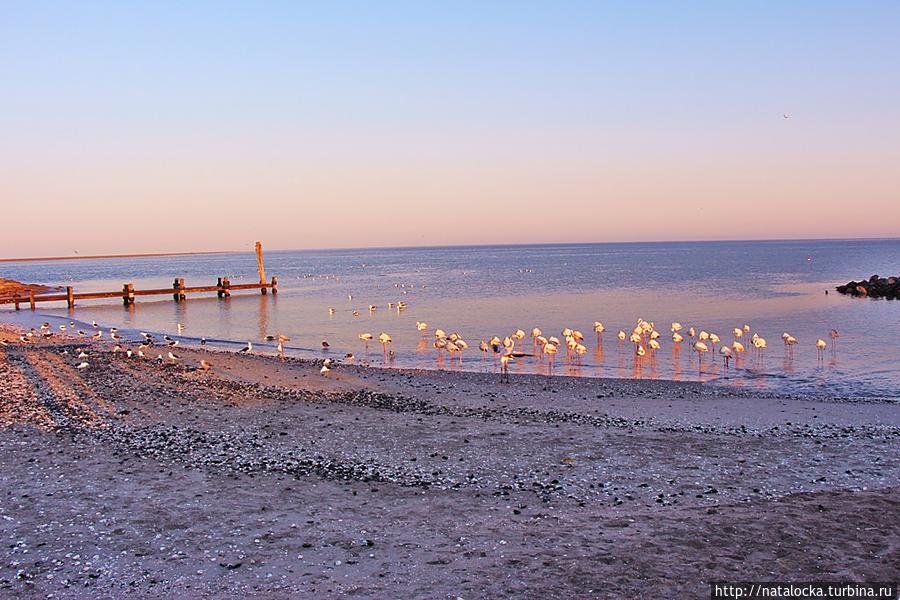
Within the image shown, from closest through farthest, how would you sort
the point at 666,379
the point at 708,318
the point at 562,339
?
1. the point at 666,379
2. the point at 562,339
3. the point at 708,318

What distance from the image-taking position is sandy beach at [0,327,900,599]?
779 centimetres

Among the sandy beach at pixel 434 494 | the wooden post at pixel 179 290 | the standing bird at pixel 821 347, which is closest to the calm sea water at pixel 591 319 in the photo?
the standing bird at pixel 821 347

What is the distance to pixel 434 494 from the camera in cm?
1062

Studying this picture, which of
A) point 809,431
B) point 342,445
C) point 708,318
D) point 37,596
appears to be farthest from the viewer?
point 708,318

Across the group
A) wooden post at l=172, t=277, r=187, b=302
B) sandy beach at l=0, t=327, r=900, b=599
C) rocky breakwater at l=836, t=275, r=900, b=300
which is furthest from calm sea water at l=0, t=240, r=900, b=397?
sandy beach at l=0, t=327, r=900, b=599

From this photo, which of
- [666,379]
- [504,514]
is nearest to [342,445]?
[504,514]

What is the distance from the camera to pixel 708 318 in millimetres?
41062

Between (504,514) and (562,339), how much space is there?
76.2 ft

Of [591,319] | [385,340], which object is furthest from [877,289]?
[385,340]

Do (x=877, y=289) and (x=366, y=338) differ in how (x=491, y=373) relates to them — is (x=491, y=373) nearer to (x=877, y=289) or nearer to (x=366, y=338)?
(x=366, y=338)

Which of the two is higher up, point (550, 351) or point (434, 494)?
point (550, 351)

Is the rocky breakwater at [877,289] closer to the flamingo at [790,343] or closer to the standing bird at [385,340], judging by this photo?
the flamingo at [790,343]

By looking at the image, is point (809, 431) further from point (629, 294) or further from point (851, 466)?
point (629, 294)

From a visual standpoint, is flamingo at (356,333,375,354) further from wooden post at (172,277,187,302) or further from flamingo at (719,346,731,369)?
wooden post at (172,277,187,302)
